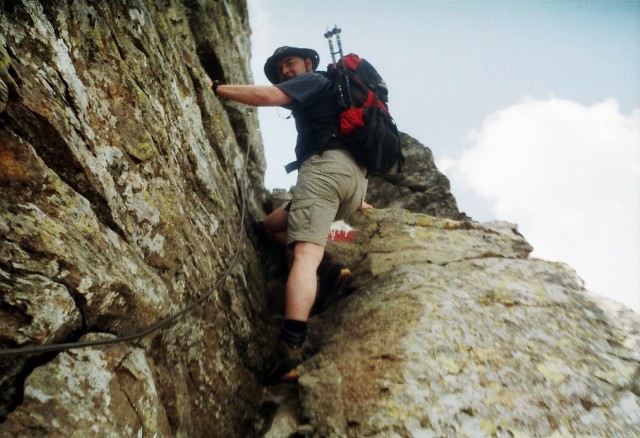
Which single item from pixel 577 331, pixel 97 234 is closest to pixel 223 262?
pixel 97 234

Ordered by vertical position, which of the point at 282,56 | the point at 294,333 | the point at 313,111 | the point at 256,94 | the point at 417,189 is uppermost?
the point at 282,56

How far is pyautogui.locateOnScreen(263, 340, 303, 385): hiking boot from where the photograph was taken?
13.0ft

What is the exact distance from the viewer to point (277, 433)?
11.1 feet

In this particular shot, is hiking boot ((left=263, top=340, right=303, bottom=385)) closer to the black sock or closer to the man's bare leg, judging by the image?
the black sock

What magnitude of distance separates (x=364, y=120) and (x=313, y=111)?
724 mm

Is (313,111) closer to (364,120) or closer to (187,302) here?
(364,120)

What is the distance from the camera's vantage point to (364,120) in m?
4.89

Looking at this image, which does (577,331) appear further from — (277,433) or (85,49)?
(85,49)

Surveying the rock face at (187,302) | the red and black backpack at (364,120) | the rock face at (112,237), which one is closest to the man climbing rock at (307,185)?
the red and black backpack at (364,120)

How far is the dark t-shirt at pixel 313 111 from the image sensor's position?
4.72m

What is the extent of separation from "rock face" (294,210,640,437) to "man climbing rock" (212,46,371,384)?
1.37 ft

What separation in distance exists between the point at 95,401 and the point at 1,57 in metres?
2.05

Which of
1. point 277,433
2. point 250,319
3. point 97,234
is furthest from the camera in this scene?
point 250,319

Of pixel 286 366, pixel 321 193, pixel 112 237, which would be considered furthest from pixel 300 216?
pixel 112 237
